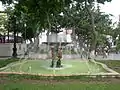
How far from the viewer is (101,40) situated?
1676 inches

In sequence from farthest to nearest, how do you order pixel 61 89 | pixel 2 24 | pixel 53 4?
pixel 2 24 → pixel 53 4 → pixel 61 89

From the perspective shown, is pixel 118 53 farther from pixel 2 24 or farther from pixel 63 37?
pixel 2 24

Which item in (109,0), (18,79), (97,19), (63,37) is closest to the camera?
(18,79)

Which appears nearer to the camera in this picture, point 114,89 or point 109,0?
point 114,89

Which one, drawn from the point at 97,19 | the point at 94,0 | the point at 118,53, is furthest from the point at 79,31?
the point at 94,0

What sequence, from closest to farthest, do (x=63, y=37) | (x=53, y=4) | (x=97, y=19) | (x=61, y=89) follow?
(x=61, y=89), (x=53, y=4), (x=63, y=37), (x=97, y=19)

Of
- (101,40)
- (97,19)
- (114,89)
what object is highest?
(97,19)

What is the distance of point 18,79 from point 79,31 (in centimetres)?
3231

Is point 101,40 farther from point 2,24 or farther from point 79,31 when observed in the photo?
point 2,24

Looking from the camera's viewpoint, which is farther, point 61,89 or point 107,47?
point 107,47

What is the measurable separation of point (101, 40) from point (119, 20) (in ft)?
25.3

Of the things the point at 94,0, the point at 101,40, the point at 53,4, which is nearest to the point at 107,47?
the point at 101,40

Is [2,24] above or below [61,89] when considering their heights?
above

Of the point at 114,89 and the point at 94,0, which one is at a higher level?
the point at 94,0
